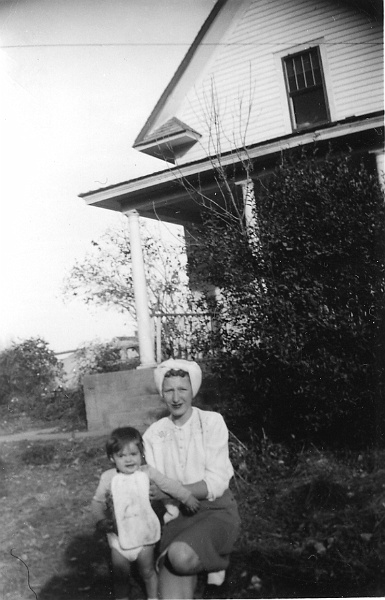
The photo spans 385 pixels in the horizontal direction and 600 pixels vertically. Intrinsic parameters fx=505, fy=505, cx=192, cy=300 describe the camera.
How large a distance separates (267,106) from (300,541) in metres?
7.32

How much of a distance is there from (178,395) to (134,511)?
2.00 feet

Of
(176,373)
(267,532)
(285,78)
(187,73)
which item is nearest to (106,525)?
(176,373)

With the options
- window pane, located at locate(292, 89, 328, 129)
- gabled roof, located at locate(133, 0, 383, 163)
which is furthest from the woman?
window pane, located at locate(292, 89, 328, 129)

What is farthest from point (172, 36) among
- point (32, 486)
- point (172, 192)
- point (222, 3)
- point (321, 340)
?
point (32, 486)

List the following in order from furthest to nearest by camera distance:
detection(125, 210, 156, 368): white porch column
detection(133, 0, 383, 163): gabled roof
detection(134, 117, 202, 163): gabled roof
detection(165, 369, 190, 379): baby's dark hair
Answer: detection(133, 0, 383, 163): gabled roof, detection(134, 117, 202, 163): gabled roof, detection(125, 210, 156, 368): white porch column, detection(165, 369, 190, 379): baby's dark hair

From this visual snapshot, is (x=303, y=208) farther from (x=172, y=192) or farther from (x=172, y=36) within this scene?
(x=172, y=192)

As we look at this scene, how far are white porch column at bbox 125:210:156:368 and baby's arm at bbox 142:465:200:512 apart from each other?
5.61 m

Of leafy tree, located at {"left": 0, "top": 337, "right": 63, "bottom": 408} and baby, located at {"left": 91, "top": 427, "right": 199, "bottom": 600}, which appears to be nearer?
baby, located at {"left": 91, "top": 427, "right": 199, "bottom": 600}

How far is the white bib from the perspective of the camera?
247 centimetres

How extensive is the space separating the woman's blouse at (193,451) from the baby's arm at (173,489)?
0.46ft

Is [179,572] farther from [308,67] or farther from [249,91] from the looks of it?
[308,67]

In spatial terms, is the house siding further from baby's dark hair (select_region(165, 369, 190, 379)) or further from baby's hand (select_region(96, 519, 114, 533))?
baby's hand (select_region(96, 519, 114, 533))

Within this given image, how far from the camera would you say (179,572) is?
2375 mm

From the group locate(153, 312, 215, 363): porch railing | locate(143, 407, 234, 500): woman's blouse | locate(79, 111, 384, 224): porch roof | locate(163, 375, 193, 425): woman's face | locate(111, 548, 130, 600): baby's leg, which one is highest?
locate(79, 111, 384, 224): porch roof
